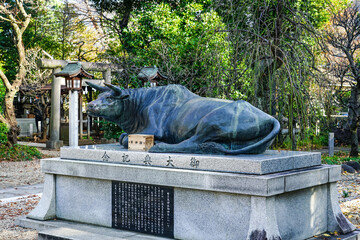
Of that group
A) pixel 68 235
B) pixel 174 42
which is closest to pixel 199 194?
pixel 68 235

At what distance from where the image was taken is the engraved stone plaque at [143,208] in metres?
5.53

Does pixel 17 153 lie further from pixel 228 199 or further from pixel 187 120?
pixel 228 199

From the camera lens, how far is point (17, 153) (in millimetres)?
16391

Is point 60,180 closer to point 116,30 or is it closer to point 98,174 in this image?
point 98,174

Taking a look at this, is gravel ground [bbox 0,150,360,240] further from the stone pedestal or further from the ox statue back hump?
the ox statue back hump

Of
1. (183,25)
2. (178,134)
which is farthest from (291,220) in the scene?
(183,25)

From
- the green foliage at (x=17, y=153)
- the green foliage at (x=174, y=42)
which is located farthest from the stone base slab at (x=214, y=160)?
the green foliage at (x=17, y=153)

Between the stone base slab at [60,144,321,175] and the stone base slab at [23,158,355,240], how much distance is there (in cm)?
9

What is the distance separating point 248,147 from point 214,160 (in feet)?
2.02

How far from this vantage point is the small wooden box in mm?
6160

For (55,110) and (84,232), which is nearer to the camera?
(84,232)

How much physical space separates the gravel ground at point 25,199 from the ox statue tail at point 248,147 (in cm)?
236

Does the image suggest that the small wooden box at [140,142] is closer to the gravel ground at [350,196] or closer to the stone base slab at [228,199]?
the stone base slab at [228,199]

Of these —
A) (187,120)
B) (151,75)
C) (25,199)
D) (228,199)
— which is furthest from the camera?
(151,75)
